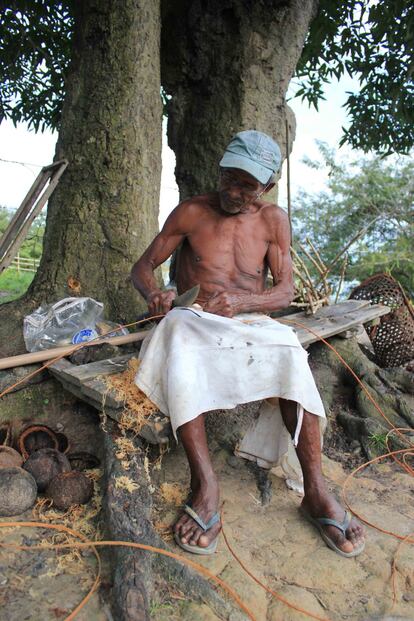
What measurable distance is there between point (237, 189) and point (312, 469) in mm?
1549

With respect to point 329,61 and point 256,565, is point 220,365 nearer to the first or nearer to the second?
point 256,565

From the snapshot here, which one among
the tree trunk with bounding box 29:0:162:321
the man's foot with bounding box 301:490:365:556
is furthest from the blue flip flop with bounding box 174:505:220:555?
the tree trunk with bounding box 29:0:162:321

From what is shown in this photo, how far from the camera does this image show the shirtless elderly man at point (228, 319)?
2.37 meters

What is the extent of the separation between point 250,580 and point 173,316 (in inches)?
47.2

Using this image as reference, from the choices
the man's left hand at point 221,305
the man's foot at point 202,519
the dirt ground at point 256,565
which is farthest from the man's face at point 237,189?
the man's foot at point 202,519

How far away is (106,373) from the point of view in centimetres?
287

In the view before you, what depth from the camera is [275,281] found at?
10.6 feet

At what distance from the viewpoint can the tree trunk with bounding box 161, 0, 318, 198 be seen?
182 inches

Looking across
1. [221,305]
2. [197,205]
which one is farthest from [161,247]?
[221,305]

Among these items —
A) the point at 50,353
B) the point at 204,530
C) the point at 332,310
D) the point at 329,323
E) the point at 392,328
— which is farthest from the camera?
the point at 392,328

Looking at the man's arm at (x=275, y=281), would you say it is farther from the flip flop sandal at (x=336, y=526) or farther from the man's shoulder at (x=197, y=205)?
the flip flop sandal at (x=336, y=526)

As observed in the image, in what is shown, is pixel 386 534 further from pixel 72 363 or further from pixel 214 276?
pixel 72 363

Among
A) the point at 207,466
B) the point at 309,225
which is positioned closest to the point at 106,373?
the point at 207,466

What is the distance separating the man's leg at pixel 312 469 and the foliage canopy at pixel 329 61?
3.91 metres
